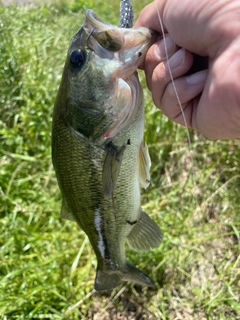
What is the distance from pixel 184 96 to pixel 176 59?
0.17 m

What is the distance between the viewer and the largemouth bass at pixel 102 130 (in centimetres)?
133

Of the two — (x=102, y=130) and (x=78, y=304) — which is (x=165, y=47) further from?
(x=78, y=304)

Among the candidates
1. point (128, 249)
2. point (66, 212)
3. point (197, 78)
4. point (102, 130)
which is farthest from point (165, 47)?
point (128, 249)

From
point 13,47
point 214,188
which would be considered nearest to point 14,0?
point 13,47

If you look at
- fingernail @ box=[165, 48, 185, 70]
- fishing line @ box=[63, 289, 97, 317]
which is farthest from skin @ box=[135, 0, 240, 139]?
fishing line @ box=[63, 289, 97, 317]

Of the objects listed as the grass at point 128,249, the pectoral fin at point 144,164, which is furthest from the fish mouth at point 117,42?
the grass at point 128,249

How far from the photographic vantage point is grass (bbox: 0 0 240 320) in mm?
2502

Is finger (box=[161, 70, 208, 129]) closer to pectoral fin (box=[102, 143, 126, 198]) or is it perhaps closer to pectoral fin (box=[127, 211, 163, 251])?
pectoral fin (box=[102, 143, 126, 198])

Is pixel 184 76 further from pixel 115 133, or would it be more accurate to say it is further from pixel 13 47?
pixel 13 47

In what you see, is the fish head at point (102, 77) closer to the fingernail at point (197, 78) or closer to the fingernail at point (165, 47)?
the fingernail at point (165, 47)

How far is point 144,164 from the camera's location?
162 centimetres

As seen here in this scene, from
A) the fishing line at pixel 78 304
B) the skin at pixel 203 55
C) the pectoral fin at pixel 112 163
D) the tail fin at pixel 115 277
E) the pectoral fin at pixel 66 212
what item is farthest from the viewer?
the fishing line at pixel 78 304

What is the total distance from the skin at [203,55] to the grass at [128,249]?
1.04 m

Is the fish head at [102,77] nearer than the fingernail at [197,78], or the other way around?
the fish head at [102,77]
